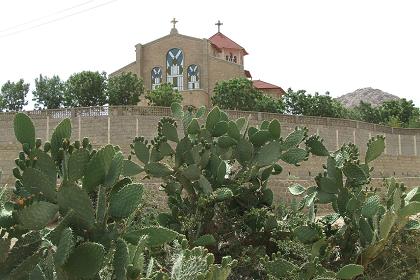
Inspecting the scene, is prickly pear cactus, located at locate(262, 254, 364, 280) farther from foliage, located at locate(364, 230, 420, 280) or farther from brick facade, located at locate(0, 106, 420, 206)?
brick facade, located at locate(0, 106, 420, 206)

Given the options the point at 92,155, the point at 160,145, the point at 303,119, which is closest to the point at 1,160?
the point at 303,119

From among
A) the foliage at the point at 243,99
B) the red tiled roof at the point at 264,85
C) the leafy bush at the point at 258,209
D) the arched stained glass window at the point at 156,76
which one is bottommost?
the leafy bush at the point at 258,209

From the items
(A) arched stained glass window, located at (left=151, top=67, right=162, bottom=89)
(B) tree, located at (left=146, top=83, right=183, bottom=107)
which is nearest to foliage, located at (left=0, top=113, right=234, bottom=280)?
(B) tree, located at (left=146, top=83, right=183, bottom=107)

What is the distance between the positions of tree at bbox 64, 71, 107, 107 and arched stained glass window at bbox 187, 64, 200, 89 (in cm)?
929

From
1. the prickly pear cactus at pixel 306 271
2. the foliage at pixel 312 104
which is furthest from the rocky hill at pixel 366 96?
the prickly pear cactus at pixel 306 271

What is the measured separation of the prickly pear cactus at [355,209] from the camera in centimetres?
403

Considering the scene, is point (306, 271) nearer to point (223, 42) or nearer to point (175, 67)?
point (175, 67)

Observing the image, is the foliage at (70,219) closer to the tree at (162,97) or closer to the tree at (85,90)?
the tree at (162,97)

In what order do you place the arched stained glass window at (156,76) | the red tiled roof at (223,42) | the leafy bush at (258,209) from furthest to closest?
the red tiled roof at (223,42)
the arched stained glass window at (156,76)
the leafy bush at (258,209)

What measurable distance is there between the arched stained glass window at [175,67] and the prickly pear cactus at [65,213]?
41135 millimetres

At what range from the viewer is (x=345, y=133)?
2884 cm

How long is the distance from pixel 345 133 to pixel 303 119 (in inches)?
89.6

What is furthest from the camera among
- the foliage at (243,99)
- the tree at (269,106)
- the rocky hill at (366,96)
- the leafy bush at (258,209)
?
the rocky hill at (366,96)

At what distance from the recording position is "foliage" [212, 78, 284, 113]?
34844mm
